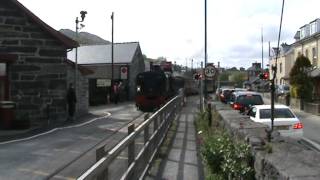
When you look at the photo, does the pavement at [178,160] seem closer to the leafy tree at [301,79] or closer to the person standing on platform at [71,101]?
the person standing on platform at [71,101]

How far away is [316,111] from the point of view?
38.2 meters

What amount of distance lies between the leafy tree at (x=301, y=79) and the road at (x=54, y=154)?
25.9m

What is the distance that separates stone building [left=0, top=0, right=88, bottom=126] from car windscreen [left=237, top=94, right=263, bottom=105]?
30.5 ft

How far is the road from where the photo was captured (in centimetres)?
1166

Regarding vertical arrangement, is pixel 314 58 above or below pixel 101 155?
above

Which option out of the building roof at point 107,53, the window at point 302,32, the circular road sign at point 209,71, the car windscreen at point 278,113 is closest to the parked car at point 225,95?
the building roof at point 107,53

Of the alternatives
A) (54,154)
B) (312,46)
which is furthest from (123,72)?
(54,154)

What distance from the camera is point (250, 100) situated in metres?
29.0

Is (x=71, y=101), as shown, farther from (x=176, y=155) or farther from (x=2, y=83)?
(x=176, y=155)

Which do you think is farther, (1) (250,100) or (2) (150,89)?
(2) (150,89)

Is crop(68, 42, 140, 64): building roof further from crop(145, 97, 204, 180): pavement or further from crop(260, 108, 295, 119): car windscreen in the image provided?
crop(145, 97, 204, 180): pavement

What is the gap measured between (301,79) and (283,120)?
28.4 m

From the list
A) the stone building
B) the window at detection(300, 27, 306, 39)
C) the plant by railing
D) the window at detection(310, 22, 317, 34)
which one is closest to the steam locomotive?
the stone building

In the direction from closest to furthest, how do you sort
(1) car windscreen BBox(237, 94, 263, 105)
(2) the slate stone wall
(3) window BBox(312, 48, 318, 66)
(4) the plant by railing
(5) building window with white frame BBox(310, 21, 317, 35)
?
(4) the plant by railing < (2) the slate stone wall < (1) car windscreen BBox(237, 94, 263, 105) < (3) window BBox(312, 48, 318, 66) < (5) building window with white frame BBox(310, 21, 317, 35)
